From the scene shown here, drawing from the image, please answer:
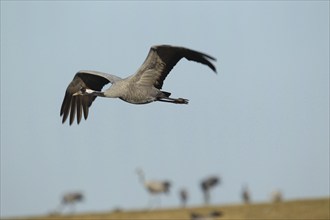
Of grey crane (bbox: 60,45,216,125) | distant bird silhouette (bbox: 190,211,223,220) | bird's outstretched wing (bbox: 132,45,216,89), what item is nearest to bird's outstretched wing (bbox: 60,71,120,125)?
grey crane (bbox: 60,45,216,125)

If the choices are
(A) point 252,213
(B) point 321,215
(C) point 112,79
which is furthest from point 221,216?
(C) point 112,79

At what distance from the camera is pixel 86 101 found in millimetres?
22344

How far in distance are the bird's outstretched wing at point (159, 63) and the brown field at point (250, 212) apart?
9544mm

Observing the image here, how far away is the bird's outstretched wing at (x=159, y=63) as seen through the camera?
18.1 meters

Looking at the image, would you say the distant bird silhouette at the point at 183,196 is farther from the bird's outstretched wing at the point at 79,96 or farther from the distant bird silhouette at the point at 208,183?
the bird's outstretched wing at the point at 79,96

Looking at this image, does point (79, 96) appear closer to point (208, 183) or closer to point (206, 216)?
point (206, 216)

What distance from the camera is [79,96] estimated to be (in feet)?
72.9

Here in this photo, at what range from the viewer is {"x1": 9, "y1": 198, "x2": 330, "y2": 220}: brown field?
90.7ft

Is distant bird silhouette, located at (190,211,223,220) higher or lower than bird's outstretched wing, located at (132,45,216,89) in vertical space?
lower

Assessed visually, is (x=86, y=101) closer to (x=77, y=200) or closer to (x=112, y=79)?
(x=112, y=79)

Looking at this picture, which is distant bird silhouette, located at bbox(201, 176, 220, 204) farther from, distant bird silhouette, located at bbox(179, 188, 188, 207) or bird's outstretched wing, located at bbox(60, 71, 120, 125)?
bird's outstretched wing, located at bbox(60, 71, 120, 125)

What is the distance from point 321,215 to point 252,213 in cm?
217

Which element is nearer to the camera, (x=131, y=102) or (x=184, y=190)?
(x=131, y=102)

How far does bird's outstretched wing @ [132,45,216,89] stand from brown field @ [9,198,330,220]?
9544 millimetres
